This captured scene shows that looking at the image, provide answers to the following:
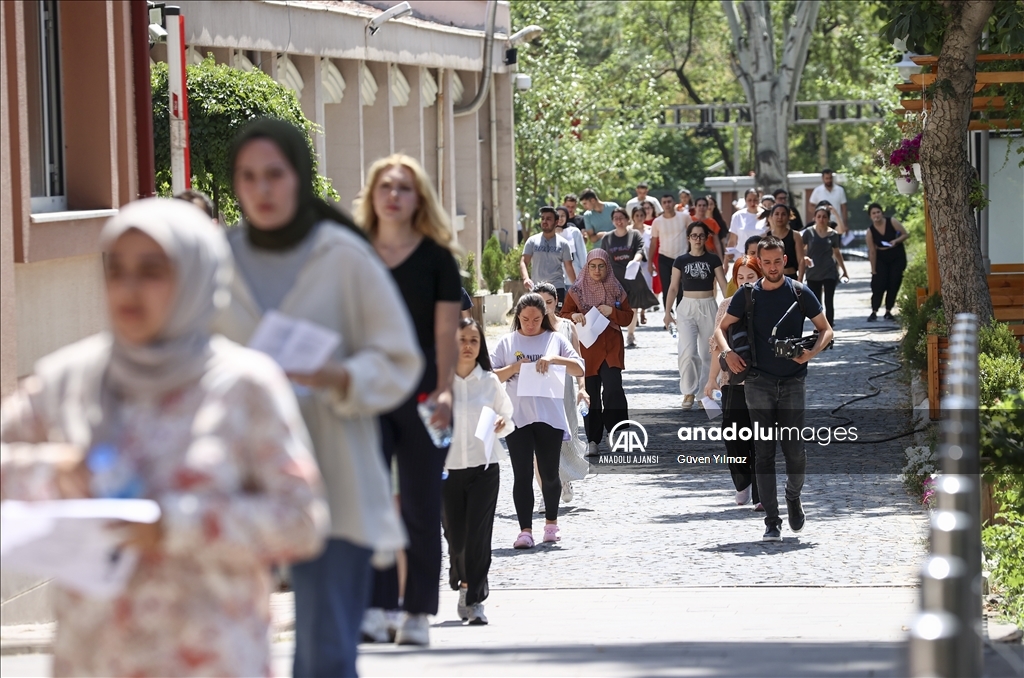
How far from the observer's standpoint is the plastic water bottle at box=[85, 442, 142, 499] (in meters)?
3.18

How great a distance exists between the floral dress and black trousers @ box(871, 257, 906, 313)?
2179 centimetres

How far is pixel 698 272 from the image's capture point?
1597 cm

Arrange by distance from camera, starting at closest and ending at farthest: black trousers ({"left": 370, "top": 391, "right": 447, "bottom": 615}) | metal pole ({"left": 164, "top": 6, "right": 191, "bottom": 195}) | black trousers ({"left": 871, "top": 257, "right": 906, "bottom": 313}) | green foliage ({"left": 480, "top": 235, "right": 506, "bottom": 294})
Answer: black trousers ({"left": 370, "top": 391, "right": 447, "bottom": 615}) → metal pole ({"left": 164, "top": 6, "right": 191, "bottom": 195}) → black trousers ({"left": 871, "top": 257, "right": 906, "bottom": 313}) → green foliage ({"left": 480, "top": 235, "right": 506, "bottom": 294})

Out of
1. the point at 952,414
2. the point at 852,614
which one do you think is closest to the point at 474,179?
the point at 852,614

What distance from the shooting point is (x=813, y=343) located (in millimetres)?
10328

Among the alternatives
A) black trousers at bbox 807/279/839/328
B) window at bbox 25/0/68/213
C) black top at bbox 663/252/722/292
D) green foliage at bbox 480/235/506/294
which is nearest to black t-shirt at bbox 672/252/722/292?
black top at bbox 663/252/722/292

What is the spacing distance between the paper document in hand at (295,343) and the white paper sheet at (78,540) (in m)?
0.80

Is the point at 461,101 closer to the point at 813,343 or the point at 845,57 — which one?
the point at 813,343

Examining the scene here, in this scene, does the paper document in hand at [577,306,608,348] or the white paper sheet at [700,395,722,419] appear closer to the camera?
the white paper sheet at [700,395,722,419]

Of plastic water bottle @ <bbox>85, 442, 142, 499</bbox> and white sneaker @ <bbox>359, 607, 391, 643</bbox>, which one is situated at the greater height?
plastic water bottle @ <bbox>85, 442, 142, 499</bbox>

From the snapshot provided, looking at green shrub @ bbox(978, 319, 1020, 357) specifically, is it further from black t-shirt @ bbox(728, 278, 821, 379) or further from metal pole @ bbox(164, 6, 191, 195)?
metal pole @ bbox(164, 6, 191, 195)

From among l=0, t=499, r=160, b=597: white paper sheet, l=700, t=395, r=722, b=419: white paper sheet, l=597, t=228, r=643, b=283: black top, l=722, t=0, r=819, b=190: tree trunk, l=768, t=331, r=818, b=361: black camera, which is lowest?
l=700, t=395, r=722, b=419: white paper sheet

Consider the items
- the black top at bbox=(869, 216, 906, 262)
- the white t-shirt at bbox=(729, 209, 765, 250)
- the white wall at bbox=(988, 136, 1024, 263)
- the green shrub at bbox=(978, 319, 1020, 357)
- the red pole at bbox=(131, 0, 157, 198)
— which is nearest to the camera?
the red pole at bbox=(131, 0, 157, 198)

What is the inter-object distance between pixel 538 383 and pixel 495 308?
615 inches
